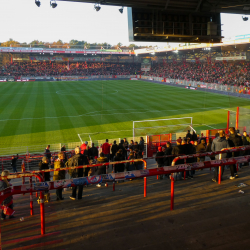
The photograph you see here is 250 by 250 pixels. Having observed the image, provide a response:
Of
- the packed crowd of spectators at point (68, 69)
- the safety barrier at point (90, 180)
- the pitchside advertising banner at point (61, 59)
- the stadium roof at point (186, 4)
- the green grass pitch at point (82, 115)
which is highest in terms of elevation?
the pitchside advertising banner at point (61, 59)

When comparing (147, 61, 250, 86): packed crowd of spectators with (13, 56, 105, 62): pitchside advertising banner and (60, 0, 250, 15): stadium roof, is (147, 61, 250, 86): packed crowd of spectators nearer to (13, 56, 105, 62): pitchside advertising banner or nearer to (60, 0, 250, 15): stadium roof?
(60, 0, 250, 15): stadium roof

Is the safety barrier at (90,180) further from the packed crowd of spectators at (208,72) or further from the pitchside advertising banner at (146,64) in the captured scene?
the pitchside advertising banner at (146,64)

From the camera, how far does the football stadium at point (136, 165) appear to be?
15.3 feet

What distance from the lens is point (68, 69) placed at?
8475cm

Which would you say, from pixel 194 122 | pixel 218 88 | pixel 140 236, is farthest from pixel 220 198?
pixel 218 88

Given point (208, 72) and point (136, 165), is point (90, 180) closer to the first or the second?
point (136, 165)

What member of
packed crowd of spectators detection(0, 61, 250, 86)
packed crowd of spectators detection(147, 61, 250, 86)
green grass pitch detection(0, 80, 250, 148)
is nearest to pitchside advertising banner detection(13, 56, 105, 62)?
packed crowd of spectators detection(0, 61, 250, 86)

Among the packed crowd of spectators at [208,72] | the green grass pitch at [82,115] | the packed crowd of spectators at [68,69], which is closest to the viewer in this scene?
the green grass pitch at [82,115]

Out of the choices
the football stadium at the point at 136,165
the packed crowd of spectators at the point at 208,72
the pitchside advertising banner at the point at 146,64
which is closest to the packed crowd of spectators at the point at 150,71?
the packed crowd of spectators at the point at 208,72

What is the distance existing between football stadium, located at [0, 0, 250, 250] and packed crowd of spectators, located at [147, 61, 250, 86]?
0.41m

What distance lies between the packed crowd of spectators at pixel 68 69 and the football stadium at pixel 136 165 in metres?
46.5

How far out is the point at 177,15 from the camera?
14133 mm

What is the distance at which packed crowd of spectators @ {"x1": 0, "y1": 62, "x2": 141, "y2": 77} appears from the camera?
7883cm

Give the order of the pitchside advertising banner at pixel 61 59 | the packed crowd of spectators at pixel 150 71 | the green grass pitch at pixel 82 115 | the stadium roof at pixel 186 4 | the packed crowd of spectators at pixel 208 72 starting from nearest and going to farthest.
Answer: the stadium roof at pixel 186 4
the green grass pitch at pixel 82 115
the packed crowd of spectators at pixel 208 72
the packed crowd of spectators at pixel 150 71
the pitchside advertising banner at pixel 61 59
